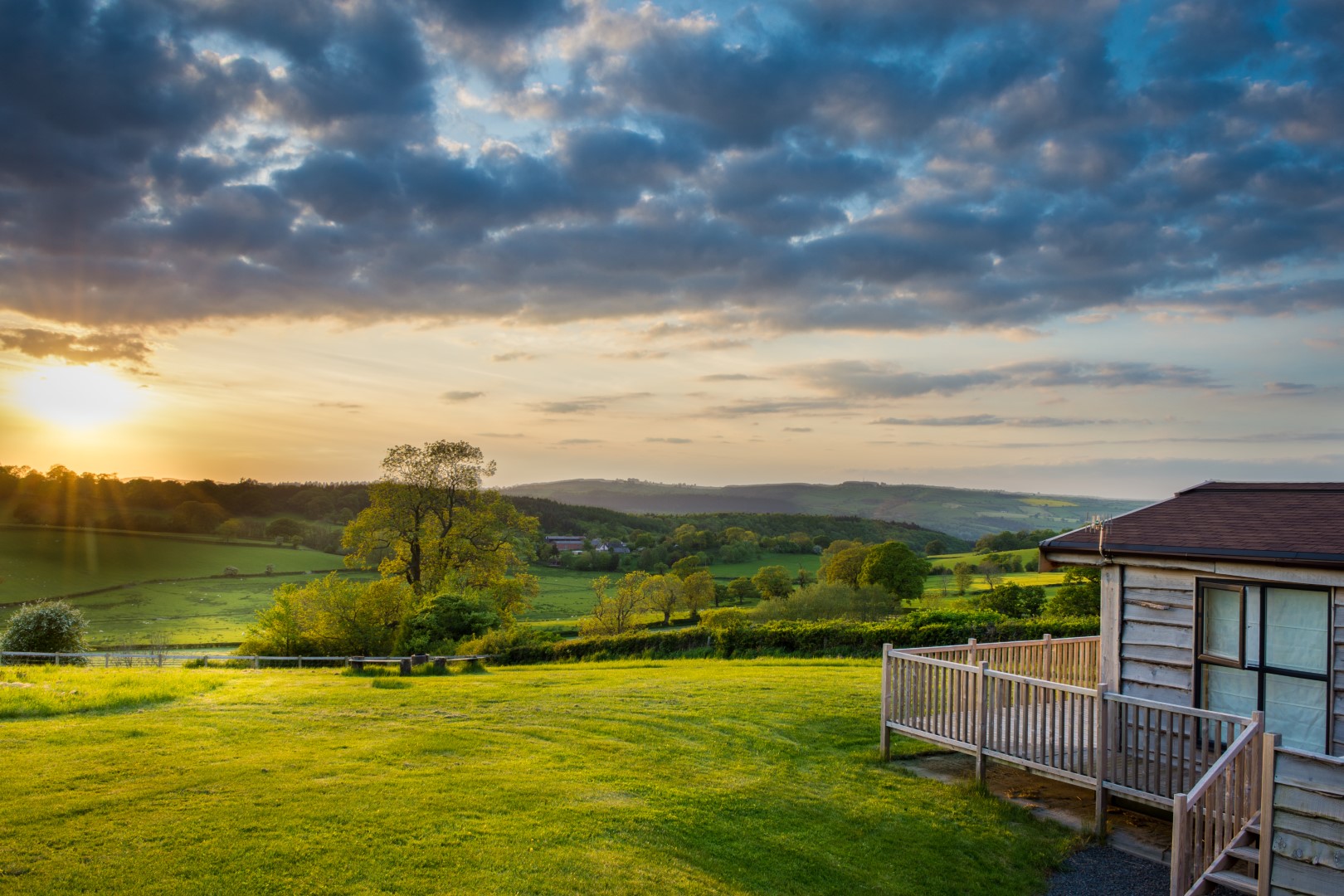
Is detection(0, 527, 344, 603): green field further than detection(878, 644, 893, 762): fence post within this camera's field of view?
Yes

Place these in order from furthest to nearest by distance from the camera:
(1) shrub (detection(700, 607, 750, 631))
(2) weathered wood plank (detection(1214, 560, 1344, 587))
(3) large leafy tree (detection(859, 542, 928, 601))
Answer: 1. (3) large leafy tree (detection(859, 542, 928, 601))
2. (1) shrub (detection(700, 607, 750, 631))
3. (2) weathered wood plank (detection(1214, 560, 1344, 587))

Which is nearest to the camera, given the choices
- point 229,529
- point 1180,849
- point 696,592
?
point 1180,849

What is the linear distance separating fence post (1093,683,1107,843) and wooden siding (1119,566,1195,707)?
1327 mm

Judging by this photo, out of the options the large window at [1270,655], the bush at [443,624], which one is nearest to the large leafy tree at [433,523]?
the bush at [443,624]

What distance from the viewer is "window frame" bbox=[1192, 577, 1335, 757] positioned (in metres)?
8.09

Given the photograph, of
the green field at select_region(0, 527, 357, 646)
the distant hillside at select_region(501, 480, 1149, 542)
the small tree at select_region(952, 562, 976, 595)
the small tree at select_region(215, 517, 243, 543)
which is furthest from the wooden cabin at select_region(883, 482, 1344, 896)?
the distant hillside at select_region(501, 480, 1149, 542)

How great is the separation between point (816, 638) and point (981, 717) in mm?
16138

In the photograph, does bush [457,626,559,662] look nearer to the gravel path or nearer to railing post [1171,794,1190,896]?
the gravel path

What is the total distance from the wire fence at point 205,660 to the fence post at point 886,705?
16.0m

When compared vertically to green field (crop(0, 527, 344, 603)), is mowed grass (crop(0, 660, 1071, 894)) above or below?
above

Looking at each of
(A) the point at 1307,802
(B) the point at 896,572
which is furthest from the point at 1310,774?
(B) the point at 896,572

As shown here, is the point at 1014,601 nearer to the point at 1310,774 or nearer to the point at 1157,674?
the point at 1157,674

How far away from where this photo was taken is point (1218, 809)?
287 inches

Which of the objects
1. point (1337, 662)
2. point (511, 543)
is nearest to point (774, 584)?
point (511, 543)
